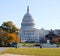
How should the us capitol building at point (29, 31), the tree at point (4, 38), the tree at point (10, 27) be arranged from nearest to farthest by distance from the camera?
the tree at point (4, 38) → the tree at point (10, 27) → the us capitol building at point (29, 31)

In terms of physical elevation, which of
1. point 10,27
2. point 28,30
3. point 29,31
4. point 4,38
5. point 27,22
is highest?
point 27,22

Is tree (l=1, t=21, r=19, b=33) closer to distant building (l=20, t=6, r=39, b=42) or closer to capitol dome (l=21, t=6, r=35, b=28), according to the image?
distant building (l=20, t=6, r=39, b=42)

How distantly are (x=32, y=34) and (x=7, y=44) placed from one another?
88718 millimetres

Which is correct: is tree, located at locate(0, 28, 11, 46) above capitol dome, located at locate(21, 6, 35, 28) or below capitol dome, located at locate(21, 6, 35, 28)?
below

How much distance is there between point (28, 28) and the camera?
532 ft

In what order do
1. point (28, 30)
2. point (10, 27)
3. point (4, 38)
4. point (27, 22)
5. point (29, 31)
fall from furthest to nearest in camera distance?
point (27, 22)
point (29, 31)
point (28, 30)
point (10, 27)
point (4, 38)

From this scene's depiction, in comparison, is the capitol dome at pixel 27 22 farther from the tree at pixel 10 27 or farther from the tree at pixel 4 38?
the tree at pixel 4 38

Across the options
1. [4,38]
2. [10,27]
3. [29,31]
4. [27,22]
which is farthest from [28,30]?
[4,38]

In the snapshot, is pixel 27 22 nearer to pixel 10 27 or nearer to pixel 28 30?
pixel 28 30

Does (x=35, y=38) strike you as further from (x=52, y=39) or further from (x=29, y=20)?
(x=52, y=39)

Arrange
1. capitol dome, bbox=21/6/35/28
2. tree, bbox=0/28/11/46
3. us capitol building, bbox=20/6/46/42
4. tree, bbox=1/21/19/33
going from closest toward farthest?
1. tree, bbox=0/28/11/46
2. tree, bbox=1/21/19/33
3. us capitol building, bbox=20/6/46/42
4. capitol dome, bbox=21/6/35/28

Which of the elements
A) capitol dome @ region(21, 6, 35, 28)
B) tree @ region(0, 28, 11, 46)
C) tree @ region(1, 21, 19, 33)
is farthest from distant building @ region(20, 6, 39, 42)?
tree @ region(0, 28, 11, 46)

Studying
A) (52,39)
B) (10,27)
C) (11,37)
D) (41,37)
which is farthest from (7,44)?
(41,37)

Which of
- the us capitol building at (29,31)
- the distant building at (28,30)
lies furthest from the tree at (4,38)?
the us capitol building at (29,31)
